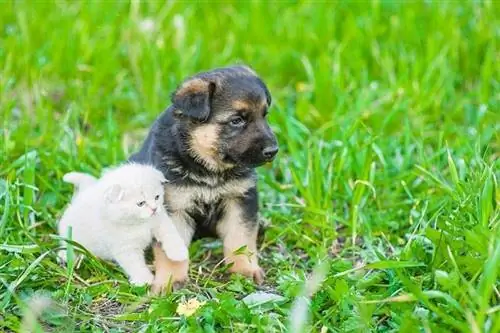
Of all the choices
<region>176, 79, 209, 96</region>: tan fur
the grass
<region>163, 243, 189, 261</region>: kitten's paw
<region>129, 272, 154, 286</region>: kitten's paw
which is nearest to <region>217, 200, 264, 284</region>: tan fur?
the grass

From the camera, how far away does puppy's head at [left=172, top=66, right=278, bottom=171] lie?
4.78m

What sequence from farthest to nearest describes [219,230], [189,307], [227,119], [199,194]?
[219,230] → [199,194] → [227,119] → [189,307]

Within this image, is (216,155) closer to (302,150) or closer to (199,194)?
(199,194)

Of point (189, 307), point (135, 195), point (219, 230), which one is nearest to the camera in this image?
point (189, 307)

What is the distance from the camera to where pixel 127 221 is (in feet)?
15.3

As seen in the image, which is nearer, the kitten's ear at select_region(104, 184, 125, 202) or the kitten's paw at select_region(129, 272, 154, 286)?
the kitten's ear at select_region(104, 184, 125, 202)

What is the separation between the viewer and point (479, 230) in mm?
4102

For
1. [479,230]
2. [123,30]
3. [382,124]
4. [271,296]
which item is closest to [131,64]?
[123,30]

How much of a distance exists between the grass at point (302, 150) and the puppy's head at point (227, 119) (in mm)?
654

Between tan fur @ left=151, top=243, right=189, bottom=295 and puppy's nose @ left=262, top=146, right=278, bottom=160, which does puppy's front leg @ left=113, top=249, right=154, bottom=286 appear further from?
puppy's nose @ left=262, top=146, right=278, bottom=160

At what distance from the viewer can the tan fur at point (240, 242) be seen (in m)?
4.99

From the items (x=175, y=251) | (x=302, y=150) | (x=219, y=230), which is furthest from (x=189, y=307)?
(x=302, y=150)

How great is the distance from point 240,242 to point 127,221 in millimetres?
670

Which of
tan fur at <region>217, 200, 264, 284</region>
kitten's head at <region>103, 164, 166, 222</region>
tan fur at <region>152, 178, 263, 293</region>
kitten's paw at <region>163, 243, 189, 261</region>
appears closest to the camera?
kitten's head at <region>103, 164, 166, 222</region>
